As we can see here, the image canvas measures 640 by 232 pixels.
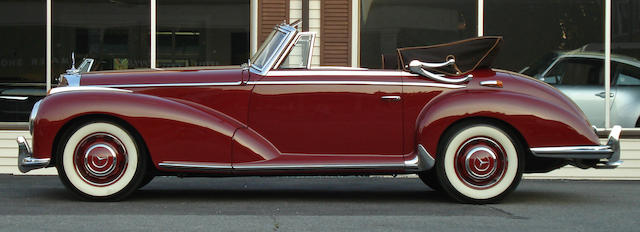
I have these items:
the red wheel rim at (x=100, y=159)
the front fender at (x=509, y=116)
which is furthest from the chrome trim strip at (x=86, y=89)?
the front fender at (x=509, y=116)

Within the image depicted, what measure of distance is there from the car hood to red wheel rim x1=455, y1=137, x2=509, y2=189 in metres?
1.86

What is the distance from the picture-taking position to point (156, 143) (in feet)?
23.3

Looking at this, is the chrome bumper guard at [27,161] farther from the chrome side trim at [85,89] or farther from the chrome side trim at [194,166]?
the chrome side trim at [194,166]

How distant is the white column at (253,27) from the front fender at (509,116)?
438 centimetres

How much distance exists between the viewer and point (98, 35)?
36.3 feet

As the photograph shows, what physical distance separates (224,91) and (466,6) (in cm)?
478

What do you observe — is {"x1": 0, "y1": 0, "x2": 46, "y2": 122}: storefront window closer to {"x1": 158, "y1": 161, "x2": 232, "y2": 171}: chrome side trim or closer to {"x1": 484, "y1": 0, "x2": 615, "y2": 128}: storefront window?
{"x1": 158, "y1": 161, "x2": 232, "y2": 171}: chrome side trim

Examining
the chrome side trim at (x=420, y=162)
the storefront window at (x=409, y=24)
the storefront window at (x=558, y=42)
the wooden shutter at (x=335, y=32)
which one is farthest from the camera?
the wooden shutter at (x=335, y=32)

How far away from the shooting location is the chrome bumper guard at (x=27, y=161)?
7102 millimetres

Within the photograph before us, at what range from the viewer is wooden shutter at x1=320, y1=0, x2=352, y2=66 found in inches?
441

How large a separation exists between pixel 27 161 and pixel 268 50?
2.08 metres

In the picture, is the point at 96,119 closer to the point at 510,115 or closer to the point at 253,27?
the point at 510,115

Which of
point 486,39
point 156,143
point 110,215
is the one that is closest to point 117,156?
point 156,143

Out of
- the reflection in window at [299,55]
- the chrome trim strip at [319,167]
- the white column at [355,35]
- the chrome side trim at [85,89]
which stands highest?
the white column at [355,35]
